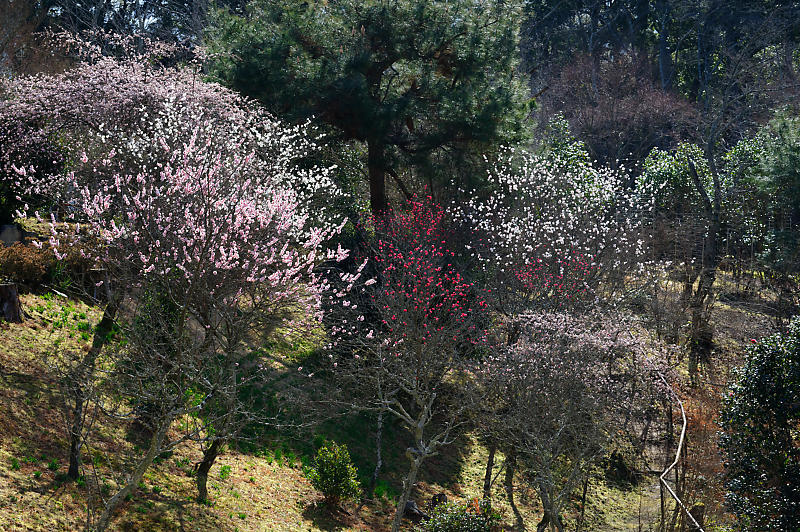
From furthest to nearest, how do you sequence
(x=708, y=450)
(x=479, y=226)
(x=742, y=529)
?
(x=479, y=226) → (x=708, y=450) → (x=742, y=529)

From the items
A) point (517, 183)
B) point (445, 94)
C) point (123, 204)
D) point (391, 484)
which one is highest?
point (445, 94)

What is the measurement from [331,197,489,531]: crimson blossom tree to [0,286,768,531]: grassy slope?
1051 mm

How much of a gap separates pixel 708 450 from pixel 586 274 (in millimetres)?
4861

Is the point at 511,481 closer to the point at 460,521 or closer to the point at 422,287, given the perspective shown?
the point at 460,521

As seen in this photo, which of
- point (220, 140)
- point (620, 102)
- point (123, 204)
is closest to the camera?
point (123, 204)

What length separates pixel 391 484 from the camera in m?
13.2

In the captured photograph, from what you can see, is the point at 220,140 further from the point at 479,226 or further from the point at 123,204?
the point at 479,226

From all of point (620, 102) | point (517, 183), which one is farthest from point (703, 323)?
point (620, 102)

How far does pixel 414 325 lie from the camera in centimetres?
Answer: 1269

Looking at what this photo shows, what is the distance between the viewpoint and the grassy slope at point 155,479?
25.8ft

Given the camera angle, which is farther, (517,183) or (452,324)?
(517,183)

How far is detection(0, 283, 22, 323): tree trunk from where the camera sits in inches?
411

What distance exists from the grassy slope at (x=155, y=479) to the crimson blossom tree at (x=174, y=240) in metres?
0.43

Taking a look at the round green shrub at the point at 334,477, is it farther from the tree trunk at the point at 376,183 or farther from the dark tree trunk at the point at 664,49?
the dark tree trunk at the point at 664,49
